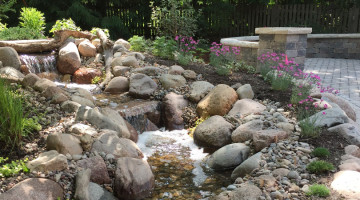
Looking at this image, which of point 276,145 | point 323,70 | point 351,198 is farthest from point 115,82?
point 323,70

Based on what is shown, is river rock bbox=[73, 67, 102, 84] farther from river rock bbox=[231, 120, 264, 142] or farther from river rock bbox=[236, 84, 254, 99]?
river rock bbox=[231, 120, 264, 142]

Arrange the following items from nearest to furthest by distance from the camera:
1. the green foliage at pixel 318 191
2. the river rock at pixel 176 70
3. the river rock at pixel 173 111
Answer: the green foliage at pixel 318 191 → the river rock at pixel 173 111 → the river rock at pixel 176 70

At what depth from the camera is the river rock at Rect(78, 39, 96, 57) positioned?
8531 millimetres

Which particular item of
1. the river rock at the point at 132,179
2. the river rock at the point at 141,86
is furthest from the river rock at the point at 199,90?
the river rock at the point at 132,179

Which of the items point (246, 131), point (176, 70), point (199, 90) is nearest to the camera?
point (246, 131)

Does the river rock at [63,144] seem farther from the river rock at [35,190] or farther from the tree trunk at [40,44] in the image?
the tree trunk at [40,44]

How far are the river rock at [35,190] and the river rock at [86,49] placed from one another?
5.63 metres

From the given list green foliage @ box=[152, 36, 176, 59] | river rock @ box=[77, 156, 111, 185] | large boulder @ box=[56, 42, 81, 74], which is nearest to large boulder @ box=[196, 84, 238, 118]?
river rock @ box=[77, 156, 111, 185]

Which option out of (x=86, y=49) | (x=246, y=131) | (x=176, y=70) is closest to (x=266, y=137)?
(x=246, y=131)

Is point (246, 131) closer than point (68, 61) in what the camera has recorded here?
Yes

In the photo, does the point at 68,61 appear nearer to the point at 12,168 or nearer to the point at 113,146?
the point at 113,146

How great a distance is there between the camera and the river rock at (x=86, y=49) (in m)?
8.53

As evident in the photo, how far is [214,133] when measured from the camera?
5129mm

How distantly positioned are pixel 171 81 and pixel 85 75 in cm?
230
